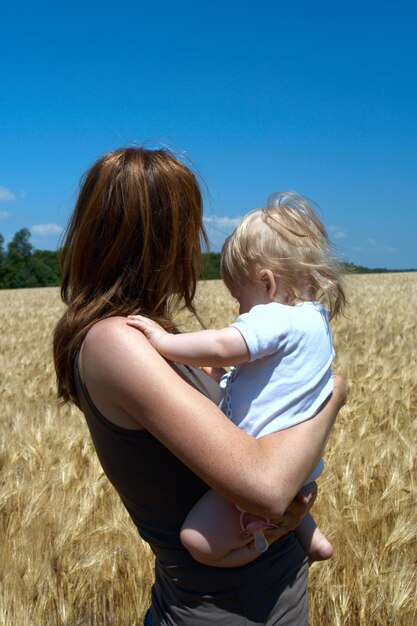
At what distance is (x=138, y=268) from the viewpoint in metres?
1.34

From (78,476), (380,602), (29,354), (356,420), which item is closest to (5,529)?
(78,476)

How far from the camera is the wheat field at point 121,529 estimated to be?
203cm

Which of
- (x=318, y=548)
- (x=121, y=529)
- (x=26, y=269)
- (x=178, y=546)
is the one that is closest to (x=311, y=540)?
(x=318, y=548)

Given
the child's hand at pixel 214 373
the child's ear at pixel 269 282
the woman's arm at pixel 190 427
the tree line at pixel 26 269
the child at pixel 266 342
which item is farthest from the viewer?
the tree line at pixel 26 269

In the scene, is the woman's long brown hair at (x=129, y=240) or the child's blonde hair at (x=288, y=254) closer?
the woman's long brown hair at (x=129, y=240)

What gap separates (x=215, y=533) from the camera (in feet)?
4.01

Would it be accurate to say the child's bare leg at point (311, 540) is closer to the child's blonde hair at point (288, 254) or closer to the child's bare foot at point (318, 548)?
the child's bare foot at point (318, 548)

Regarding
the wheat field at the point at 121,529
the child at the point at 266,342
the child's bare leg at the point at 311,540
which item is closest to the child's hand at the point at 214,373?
the child at the point at 266,342

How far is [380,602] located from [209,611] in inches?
35.7

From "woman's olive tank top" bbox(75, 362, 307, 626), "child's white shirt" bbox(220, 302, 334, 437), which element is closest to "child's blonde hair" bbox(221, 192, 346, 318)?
"child's white shirt" bbox(220, 302, 334, 437)

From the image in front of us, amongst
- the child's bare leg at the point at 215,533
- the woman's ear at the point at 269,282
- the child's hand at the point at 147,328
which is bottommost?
the child's bare leg at the point at 215,533

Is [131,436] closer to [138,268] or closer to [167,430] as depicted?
[167,430]

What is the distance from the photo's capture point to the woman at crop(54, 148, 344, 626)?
1.15 metres

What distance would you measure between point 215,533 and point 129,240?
571 millimetres
